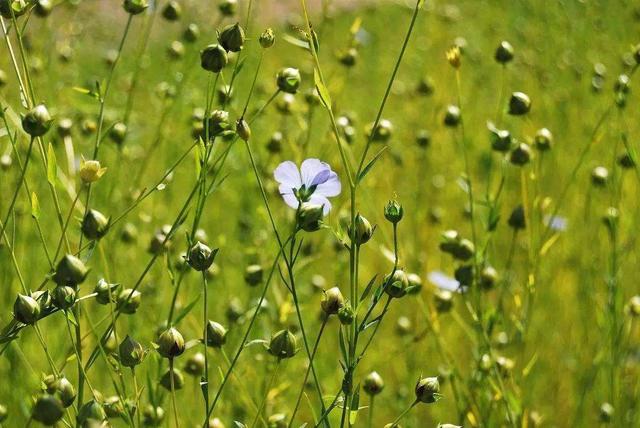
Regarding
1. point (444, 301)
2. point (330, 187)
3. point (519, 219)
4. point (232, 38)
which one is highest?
point (232, 38)

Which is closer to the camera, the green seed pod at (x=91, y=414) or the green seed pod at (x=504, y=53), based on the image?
the green seed pod at (x=91, y=414)

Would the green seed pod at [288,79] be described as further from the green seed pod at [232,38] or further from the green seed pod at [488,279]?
the green seed pod at [488,279]

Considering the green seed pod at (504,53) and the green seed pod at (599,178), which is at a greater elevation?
the green seed pod at (504,53)

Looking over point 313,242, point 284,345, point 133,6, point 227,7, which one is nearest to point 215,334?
point 284,345

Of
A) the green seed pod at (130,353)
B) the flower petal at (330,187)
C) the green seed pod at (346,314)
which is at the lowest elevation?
the green seed pod at (130,353)

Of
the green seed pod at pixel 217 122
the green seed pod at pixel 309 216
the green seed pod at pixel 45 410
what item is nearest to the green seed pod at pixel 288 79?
the green seed pod at pixel 217 122

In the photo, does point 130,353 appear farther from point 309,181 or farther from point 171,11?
point 171,11

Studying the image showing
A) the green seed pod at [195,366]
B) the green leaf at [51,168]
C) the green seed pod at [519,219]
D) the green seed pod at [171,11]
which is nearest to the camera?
the green leaf at [51,168]
